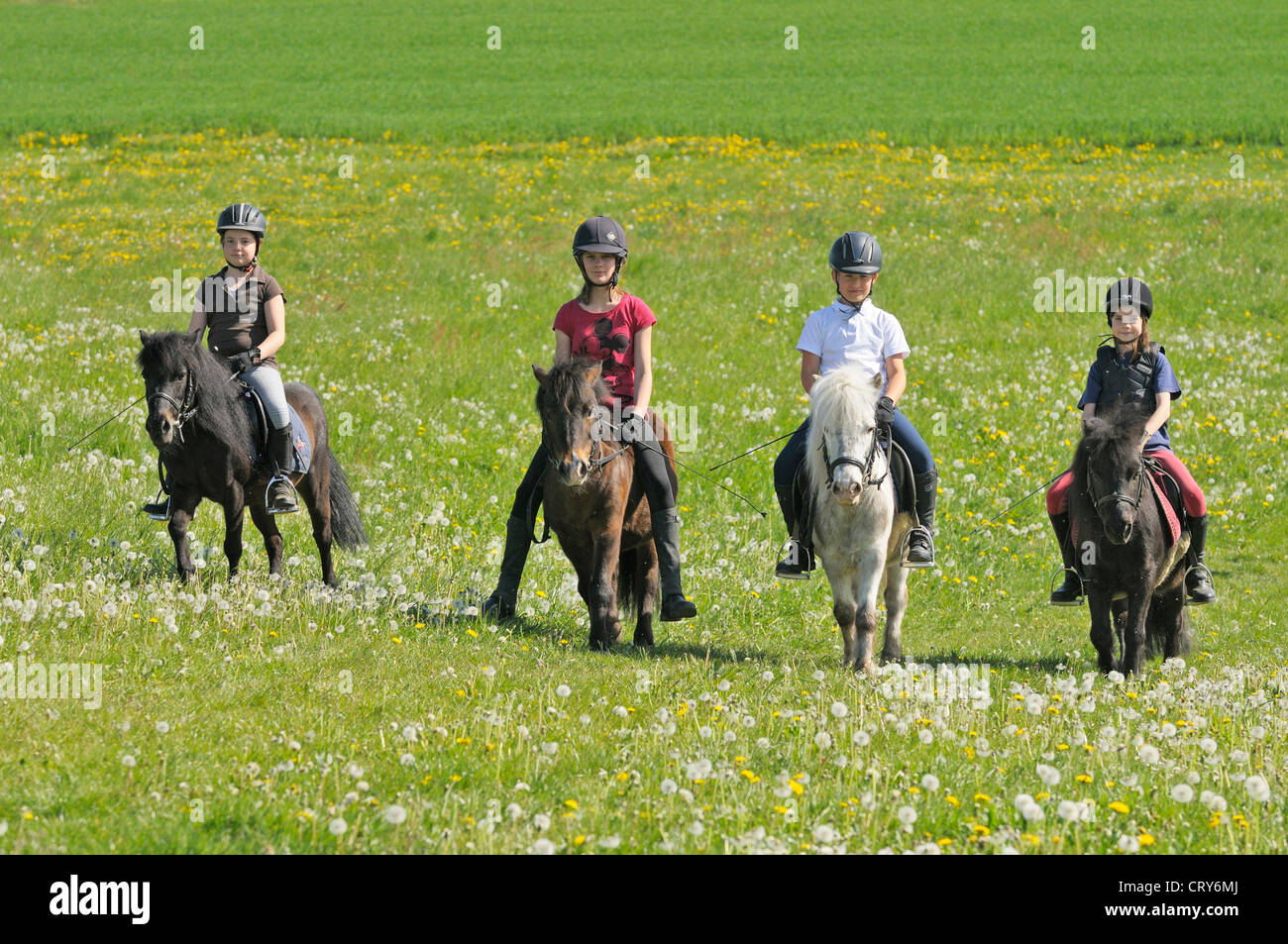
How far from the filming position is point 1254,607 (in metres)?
13.3

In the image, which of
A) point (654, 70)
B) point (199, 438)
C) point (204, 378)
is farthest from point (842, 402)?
point (654, 70)

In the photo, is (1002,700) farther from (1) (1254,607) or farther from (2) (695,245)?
(2) (695,245)

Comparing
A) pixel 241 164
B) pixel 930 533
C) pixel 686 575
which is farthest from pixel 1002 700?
pixel 241 164

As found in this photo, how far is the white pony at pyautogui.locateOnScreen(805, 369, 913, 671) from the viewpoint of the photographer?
8.93m

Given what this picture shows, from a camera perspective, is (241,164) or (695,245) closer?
(695,245)

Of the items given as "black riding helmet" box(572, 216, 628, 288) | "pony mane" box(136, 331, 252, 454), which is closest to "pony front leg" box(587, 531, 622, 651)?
"black riding helmet" box(572, 216, 628, 288)

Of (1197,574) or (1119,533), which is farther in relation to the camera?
(1197,574)

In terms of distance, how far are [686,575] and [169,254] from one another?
19017 millimetres

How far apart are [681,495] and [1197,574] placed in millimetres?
6292

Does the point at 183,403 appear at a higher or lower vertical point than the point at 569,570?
higher

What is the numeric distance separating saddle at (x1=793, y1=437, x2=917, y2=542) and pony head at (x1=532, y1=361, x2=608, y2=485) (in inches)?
71.6

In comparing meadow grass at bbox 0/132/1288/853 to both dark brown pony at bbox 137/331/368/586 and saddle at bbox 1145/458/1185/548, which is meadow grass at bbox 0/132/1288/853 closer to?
dark brown pony at bbox 137/331/368/586

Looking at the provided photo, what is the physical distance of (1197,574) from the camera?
10.8m

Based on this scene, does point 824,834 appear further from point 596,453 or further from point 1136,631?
point 1136,631
